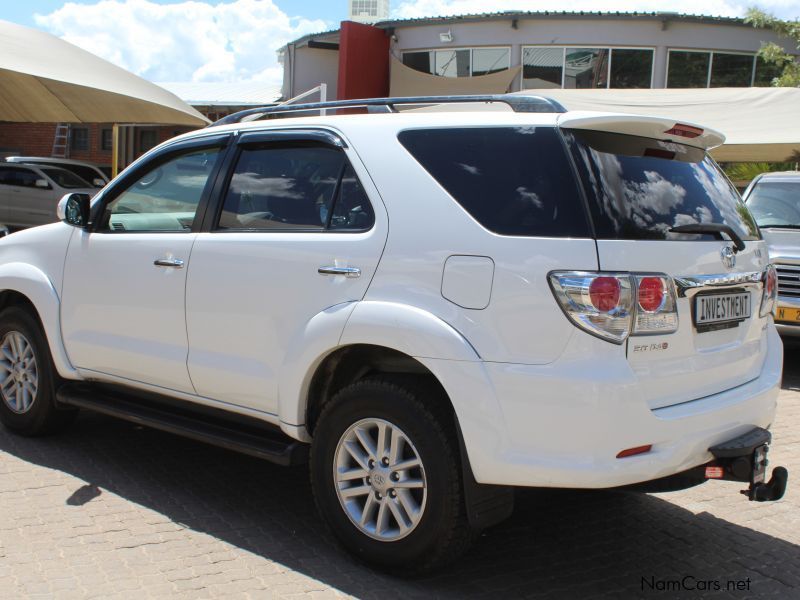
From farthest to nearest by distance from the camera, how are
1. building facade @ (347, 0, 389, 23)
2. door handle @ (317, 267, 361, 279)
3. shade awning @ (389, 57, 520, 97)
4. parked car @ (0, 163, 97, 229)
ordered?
1. building facade @ (347, 0, 389, 23)
2. shade awning @ (389, 57, 520, 97)
3. parked car @ (0, 163, 97, 229)
4. door handle @ (317, 267, 361, 279)

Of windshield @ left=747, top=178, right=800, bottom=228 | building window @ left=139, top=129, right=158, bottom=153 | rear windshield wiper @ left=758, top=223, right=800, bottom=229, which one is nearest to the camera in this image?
rear windshield wiper @ left=758, top=223, right=800, bottom=229

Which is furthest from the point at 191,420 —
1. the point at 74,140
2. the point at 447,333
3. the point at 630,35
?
the point at 74,140

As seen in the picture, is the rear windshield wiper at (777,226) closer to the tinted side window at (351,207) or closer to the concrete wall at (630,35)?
the tinted side window at (351,207)

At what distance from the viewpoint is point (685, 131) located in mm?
3721

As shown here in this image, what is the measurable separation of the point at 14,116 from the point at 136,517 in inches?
569

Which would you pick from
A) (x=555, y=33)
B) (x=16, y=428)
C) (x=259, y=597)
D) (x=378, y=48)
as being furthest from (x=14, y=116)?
(x=259, y=597)

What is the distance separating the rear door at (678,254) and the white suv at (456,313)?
10 mm

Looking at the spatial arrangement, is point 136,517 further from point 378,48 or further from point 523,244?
point 378,48

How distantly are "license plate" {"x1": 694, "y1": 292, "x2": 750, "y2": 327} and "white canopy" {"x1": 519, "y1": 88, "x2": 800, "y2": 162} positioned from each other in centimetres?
960

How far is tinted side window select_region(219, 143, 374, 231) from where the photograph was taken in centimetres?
384

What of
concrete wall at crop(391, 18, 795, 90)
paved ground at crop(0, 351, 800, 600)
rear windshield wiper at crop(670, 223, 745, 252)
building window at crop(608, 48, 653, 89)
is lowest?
paved ground at crop(0, 351, 800, 600)

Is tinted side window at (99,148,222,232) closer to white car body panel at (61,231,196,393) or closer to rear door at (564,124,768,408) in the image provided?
white car body panel at (61,231,196,393)

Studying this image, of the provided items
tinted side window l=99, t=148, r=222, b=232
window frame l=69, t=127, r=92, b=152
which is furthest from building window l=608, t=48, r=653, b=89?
tinted side window l=99, t=148, r=222, b=232

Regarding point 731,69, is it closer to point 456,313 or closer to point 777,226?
point 777,226
